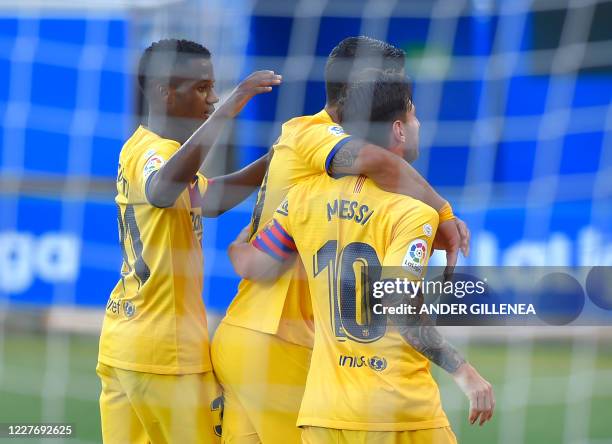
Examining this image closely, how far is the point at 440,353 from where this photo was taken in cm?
208

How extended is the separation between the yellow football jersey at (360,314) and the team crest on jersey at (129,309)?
2.05 ft

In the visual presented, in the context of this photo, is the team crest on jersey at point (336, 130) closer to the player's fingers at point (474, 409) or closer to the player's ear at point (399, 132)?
the player's ear at point (399, 132)

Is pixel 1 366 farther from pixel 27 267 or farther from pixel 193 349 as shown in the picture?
pixel 193 349

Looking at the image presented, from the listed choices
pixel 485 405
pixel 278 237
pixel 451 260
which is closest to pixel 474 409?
pixel 485 405

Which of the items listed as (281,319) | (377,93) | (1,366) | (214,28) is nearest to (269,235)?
(281,319)

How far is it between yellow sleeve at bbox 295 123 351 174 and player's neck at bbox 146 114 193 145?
449 millimetres

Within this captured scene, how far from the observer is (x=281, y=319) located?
245 centimetres

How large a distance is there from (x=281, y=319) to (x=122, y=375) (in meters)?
0.49

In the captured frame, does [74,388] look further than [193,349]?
Yes

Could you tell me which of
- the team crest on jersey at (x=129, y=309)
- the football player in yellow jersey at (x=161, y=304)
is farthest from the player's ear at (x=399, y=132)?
the team crest on jersey at (x=129, y=309)

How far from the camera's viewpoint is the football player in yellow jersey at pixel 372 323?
81.2 inches

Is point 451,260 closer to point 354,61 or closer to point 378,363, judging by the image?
point 378,363

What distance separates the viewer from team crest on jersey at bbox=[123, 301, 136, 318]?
2.63 m

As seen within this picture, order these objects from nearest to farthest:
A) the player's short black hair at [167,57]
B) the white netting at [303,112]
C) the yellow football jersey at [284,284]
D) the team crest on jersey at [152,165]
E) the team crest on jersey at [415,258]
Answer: the team crest on jersey at [415,258] < the yellow football jersey at [284,284] < the team crest on jersey at [152,165] < the player's short black hair at [167,57] < the white netting at [303,112]
